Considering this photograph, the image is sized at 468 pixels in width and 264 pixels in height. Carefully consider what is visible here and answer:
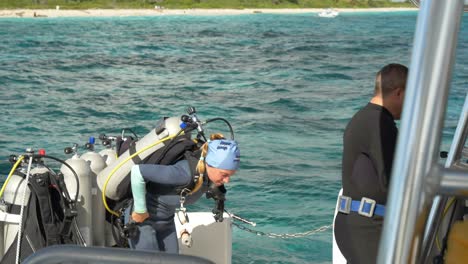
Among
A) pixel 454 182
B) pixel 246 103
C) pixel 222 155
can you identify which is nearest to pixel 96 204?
pixel 222 155

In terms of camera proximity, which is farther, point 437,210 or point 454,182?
point 437,210

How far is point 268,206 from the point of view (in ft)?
36.6

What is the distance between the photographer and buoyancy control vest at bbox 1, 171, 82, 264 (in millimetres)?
4117

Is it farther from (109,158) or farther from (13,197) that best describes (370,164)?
(109,158)

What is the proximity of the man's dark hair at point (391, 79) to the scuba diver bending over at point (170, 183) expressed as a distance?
2.84ft

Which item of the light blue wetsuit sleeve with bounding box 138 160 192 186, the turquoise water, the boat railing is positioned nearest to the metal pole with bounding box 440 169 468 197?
the turquoise water

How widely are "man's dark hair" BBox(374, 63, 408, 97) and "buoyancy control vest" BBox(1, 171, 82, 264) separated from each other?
77.6 inches

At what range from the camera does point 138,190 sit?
3.68 metres

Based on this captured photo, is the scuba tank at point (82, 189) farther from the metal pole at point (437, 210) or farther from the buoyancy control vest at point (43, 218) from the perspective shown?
the metal pole at point (437, 210)

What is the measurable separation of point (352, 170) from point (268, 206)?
8.16 meters

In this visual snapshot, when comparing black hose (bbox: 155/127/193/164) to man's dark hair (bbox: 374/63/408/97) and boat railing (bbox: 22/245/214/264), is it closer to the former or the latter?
man's dark hair (bbox: 374/63/408/97)

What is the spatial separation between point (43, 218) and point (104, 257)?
2.76 m

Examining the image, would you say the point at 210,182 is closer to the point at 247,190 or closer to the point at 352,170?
the point at 352,170

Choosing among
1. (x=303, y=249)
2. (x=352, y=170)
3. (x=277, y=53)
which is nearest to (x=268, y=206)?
(x=303, y=249)
